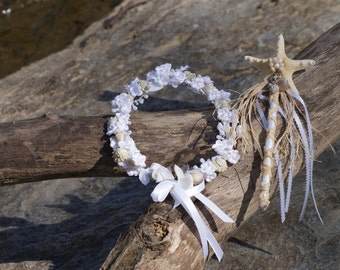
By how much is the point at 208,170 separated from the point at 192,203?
0.45ft

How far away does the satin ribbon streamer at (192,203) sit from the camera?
78.4 inches

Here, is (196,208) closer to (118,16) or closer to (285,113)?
(285,113)

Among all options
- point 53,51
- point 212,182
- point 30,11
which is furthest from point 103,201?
point 30,11

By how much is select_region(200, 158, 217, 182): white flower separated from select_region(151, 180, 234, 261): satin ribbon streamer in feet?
0.16

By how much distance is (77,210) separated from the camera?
308 centimetres

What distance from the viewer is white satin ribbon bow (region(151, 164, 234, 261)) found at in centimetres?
199

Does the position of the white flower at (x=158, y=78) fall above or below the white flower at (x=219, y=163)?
above

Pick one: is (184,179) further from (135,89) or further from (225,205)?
(135,89)

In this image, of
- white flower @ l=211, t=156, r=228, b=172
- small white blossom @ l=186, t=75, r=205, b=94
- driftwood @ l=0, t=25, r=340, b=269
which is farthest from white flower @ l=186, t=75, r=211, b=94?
white flower @ l=211, t=156, r=228, b=172

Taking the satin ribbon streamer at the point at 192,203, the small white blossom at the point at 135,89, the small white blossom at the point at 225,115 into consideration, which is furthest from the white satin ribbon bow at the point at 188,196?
the small white blossom at the point at 135,89

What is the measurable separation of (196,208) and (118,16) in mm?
2935

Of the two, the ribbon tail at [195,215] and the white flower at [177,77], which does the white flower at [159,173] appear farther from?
the white flower at [177,77]

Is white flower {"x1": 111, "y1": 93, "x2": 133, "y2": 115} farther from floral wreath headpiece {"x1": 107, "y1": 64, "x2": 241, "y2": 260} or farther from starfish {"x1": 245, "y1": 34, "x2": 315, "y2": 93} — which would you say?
starfish {"x1": 245, "y1": 34, "x2": 315, "y2": 93}

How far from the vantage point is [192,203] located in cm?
200
